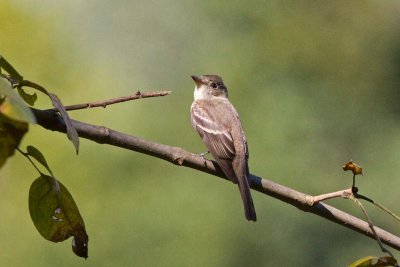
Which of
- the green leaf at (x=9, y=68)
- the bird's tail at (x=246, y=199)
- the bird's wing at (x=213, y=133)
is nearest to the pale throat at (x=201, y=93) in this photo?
the bird's wing at (x=213, y=133)

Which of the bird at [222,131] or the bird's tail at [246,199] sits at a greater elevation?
the bird at [222,131]

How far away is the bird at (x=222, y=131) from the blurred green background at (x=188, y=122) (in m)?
4.46

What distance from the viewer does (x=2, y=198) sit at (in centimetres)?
1552

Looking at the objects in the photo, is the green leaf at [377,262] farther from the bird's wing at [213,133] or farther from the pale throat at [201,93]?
the pale throat at [201,93]

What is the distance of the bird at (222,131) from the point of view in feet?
14.4

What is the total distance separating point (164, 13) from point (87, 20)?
2526mm

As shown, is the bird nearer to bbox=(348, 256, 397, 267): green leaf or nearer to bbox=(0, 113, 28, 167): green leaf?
bbox=(348, 256, 397, 267): green leaf

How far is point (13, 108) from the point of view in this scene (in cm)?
146

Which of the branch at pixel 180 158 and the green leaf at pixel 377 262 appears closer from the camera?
the green leaf at pixel 377 262

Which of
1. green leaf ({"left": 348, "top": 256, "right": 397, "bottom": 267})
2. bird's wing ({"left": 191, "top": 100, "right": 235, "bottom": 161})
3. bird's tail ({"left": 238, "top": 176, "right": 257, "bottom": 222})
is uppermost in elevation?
bird's wing ({"left": 191, "top": 100, "right": 235, "bottom": 161})

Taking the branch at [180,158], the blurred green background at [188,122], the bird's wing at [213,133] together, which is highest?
the blurred green background at [188,122]

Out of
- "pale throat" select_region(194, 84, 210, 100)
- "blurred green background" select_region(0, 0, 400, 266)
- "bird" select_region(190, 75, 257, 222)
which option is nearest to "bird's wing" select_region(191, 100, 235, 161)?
"bird" select_region(190, 75, 257, 222)

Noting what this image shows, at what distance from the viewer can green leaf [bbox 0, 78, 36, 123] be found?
1.45 meters

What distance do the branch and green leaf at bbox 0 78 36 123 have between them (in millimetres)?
772
